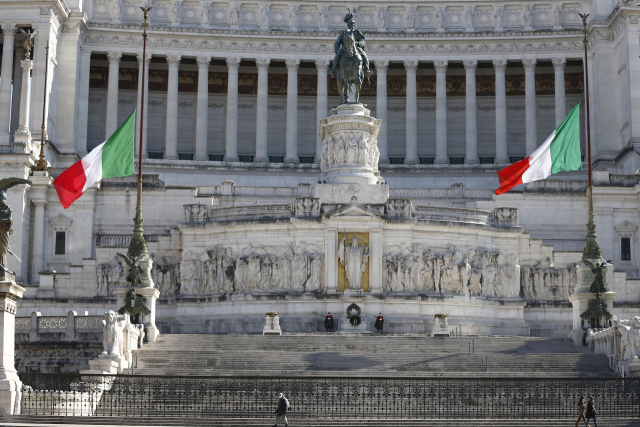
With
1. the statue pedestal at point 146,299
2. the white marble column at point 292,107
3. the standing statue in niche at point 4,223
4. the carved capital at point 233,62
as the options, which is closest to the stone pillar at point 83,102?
the carved capital at point 233,62

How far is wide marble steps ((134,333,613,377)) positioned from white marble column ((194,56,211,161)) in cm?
3473

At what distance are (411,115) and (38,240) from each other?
2894 centimetres

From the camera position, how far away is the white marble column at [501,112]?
72.4 m

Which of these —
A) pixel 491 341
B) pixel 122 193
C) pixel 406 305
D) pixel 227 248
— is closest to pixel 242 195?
pixel 122 193

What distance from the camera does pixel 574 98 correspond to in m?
77.2

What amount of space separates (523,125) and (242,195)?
28.4 metres

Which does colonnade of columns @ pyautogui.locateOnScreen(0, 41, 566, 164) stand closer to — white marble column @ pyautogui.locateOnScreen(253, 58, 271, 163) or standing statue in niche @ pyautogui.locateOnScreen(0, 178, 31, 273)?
white marble column @ pyautogui.locateOnScreen(253, 58, 271, 163)

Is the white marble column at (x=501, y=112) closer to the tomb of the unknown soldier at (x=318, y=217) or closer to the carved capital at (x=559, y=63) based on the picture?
the tomb of the unknown soldier at (x=318, y=217)

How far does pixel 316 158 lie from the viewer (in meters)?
74.4

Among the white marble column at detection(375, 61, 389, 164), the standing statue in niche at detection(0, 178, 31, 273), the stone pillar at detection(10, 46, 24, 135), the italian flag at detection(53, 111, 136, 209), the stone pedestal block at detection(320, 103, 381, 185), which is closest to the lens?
the standing statue in niche at detection(0, 178, 31, 273)

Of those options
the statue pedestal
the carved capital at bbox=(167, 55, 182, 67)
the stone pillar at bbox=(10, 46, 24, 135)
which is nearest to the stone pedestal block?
the statue pedestal

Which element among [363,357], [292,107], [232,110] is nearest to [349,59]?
[363,357]

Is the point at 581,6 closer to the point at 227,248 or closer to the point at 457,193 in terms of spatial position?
the point at 457,193

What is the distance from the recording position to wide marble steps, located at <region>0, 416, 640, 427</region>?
26.9 metres
